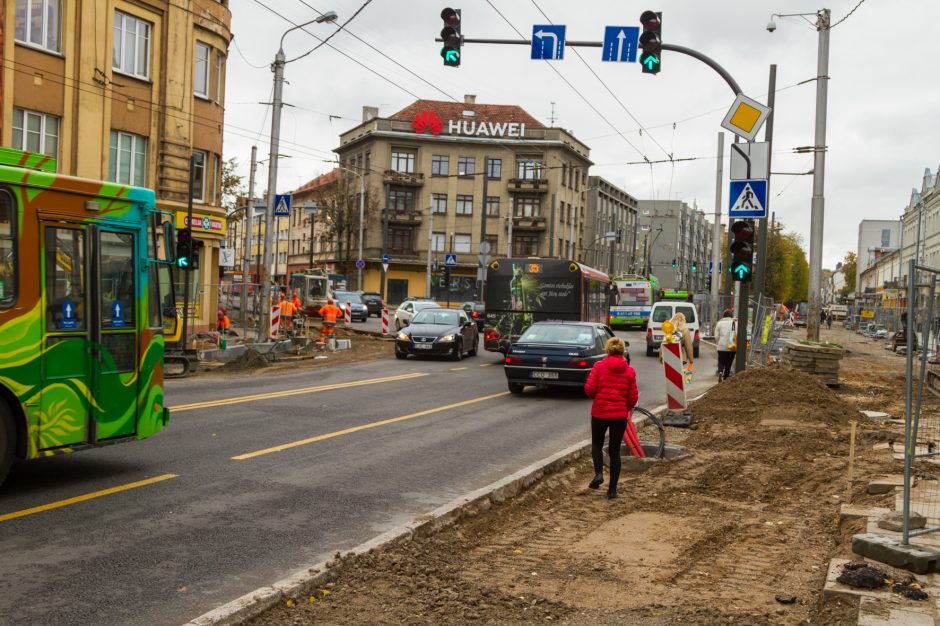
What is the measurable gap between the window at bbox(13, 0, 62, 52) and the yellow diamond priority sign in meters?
18.7

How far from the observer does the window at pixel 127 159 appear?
28.6 metres

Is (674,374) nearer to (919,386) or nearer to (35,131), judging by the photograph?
(919,386)

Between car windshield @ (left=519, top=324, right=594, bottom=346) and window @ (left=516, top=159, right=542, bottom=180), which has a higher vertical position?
window @ (left=516, top=159, right=542, bottom=180)

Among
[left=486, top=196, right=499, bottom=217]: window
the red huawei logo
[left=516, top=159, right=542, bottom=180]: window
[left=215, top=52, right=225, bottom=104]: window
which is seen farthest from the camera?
[left=486, top=196, right=499, bottom=217]: window

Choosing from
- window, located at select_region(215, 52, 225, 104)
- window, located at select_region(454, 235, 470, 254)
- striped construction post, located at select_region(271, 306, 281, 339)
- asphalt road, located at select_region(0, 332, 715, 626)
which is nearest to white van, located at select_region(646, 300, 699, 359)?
striped construction post, located at select_region(271, 306, 281, 339)

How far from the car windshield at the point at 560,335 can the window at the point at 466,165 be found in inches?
2443

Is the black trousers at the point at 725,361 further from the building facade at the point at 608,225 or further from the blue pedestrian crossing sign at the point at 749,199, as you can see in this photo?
the building facade at the point at 608,225

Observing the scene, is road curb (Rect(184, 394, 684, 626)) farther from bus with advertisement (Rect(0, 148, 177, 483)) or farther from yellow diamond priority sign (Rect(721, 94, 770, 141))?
yellow diamond priority sign (Rect(721, 94, 770, 141))

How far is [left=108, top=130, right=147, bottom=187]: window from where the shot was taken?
2859cm

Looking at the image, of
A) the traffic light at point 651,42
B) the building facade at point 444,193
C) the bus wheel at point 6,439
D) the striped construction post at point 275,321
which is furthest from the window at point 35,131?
the building facade at point 444,193

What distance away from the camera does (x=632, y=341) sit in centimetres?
4447

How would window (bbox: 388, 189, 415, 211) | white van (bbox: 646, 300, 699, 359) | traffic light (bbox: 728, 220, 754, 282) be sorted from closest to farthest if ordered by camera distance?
1. traffic light (bbox: 728, 220, 754, 282)
2. white van (bbox: 646, 300, 699, 359)
3. window (bbox: 388, 189, 415, 211)

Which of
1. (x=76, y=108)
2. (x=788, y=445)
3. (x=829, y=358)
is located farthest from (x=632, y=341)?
(x=788, y=445)

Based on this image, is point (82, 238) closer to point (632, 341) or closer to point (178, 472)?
point (178, 472)
